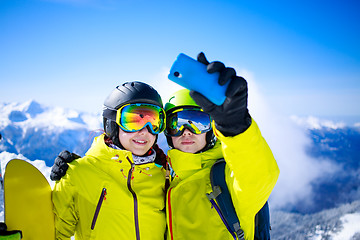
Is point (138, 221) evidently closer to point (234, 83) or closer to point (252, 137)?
point (252, 137)

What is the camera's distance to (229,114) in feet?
5.01

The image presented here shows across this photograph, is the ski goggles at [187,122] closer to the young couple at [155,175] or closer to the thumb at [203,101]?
the young couple at [155,175]

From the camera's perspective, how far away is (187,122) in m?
3.08

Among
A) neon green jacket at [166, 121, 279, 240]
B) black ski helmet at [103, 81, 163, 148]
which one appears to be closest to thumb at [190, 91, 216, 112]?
neon green jacket at [166, 121, 279, 240]

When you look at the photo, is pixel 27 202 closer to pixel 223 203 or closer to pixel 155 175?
pixel 155 175

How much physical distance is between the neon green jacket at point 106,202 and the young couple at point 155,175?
0.01 metres

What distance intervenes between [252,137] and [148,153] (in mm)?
1681

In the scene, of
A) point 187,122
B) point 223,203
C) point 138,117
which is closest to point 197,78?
point 223,203

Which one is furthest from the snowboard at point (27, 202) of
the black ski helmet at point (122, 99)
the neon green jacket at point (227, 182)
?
the neon green jacket at point (227, 182)

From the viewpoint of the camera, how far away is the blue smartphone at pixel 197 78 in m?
1.44

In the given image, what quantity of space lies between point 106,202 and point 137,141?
0.84m

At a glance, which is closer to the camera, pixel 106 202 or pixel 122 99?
pixel 106 202

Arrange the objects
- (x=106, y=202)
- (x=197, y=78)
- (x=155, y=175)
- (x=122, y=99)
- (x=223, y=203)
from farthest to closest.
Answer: (x=122, y=99)
(x=155, y=175)
(x=106, y=202)
(x=223, y=203)
(x=197, y=78)

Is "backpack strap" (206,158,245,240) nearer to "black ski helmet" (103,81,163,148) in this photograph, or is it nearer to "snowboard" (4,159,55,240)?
"black ski helmet" (103,81,163,148)
